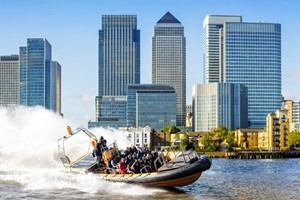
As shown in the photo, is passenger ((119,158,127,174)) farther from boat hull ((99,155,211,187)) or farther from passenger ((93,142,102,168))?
passenger ((93,142,102,168))

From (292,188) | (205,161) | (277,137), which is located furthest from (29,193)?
(277,137)

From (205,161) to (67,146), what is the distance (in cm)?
2774

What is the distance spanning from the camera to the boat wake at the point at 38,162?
153 feet

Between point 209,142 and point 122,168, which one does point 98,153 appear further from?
point 209,142

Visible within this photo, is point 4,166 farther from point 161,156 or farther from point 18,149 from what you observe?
point 161,156

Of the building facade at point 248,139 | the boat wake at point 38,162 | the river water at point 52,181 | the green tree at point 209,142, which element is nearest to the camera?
the river water at point 52,181

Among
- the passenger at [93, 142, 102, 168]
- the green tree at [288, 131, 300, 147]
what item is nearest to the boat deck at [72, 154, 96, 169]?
the passenger at [93, 142, 102, 168]

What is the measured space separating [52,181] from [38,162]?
33.6 feet

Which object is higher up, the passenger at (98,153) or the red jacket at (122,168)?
the passenger at (98,153)

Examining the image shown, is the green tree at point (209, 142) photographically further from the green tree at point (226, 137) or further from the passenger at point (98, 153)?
the passenger at point (98, 153)

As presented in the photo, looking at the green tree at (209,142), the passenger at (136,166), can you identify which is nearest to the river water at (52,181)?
the passenger at (136,166)

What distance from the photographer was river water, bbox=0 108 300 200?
45.2 m

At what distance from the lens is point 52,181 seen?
168ft

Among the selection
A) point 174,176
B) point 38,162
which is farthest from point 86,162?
point 38,162
